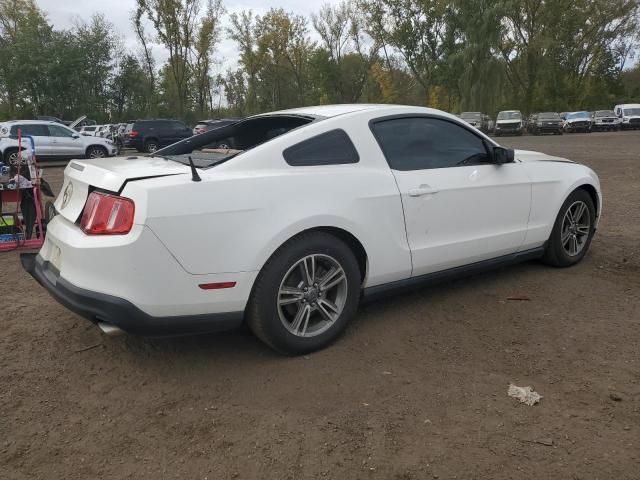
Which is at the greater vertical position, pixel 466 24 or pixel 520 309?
pixel 466 24

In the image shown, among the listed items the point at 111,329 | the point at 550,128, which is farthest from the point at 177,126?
the point at 550,128

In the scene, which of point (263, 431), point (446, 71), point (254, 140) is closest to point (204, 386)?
point (263, 431)

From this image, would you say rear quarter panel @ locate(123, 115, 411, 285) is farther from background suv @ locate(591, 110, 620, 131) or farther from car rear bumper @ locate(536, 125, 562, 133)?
background suv @ locate(591, 110, 620, 131)

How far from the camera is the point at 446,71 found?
4597 centimetres

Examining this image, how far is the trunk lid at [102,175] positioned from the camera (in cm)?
291

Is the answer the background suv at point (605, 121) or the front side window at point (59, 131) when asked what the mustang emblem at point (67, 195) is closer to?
the front side window at point (59, 131)

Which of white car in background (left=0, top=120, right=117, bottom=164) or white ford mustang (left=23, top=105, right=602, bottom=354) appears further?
white car in background (left=0, top=120, right=117, bottom=164)

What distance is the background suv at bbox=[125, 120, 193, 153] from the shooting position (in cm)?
2438

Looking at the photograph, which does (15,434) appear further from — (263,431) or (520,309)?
(520,309)

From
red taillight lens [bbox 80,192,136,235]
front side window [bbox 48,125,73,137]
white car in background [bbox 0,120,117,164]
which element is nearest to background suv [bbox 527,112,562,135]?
white car in background [bbox 0,120,117,164]

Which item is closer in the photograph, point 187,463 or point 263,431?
point 187,463

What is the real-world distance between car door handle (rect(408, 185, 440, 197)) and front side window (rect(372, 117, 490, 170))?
157 millimetres

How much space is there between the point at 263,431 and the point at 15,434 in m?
1.18

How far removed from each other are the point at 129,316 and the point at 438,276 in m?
2.17
